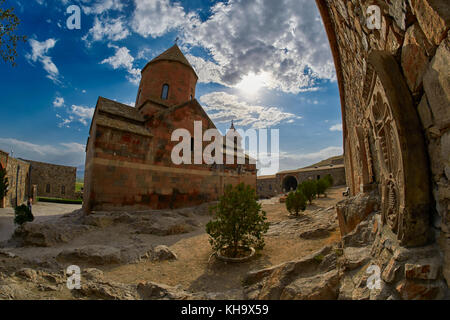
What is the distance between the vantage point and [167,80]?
50.2 ft

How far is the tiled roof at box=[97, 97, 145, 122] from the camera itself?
416 inches

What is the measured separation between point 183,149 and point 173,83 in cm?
647

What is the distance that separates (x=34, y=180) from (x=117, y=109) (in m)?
21.4

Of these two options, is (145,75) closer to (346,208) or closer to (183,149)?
(183,149)

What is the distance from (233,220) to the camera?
498 cm

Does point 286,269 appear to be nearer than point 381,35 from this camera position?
No

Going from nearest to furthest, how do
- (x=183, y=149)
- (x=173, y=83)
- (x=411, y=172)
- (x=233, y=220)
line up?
(x=411, y=172) < (x=233, y=220) < (x=183, y=149) < (x=173, y=83)

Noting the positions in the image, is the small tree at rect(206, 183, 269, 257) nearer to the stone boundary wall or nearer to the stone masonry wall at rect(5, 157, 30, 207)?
the stone masonry wall at rect(5, 157, 30, 207)

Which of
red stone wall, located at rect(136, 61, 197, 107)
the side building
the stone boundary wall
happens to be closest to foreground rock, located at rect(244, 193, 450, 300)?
red stone wall, located at rect(136, 61, 197, 107)

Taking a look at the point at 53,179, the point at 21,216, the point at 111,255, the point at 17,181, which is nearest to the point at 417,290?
the point at 111,255

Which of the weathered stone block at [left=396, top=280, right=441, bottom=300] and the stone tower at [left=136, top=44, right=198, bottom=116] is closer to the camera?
the weathered stone block at [left=396, top=280, right=441, bottom=300]

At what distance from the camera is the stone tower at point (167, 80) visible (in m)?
15.0

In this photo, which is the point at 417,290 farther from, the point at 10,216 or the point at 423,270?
the point at 10,216

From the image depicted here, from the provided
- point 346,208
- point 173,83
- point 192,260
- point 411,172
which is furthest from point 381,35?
point 173,83
